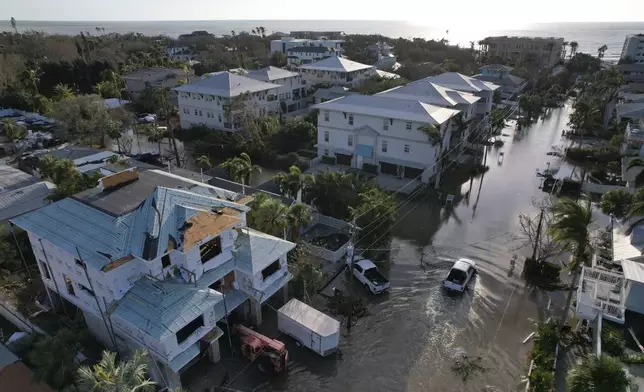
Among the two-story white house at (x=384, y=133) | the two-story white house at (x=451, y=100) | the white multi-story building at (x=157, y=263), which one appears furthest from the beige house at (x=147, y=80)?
the white multi-story building at (x=157, y=263)

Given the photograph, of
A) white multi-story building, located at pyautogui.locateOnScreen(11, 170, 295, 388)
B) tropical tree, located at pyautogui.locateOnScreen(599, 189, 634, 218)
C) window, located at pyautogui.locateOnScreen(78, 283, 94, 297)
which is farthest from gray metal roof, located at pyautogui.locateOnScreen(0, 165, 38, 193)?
tropical tree, located at pyautogui.locateOnScreen(599, 189, 634, 218)

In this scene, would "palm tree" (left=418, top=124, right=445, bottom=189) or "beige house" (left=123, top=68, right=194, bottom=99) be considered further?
"beige house" (left=123, top=68, right=194, bottom=99)

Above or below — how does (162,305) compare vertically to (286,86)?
below

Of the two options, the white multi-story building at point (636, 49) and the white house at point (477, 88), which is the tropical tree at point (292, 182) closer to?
the white house at point (477, 88)

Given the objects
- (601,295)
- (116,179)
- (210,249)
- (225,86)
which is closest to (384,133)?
(225,86)

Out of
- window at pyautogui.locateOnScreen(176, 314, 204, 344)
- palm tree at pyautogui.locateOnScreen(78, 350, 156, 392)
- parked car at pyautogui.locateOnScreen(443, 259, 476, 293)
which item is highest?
palm tree at pyautogui.locateOnScreen(78, 350, 156, 392)

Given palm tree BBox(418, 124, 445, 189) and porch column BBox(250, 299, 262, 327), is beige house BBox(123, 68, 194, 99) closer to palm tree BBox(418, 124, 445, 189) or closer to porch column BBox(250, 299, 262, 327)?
palm tree BBox(418, 124, 445, 189)

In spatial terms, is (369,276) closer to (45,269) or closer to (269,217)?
(269,217)
